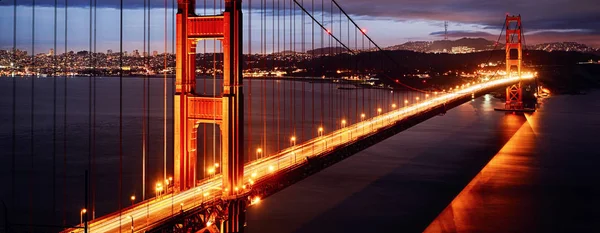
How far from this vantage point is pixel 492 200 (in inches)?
747

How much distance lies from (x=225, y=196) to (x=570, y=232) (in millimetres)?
9732

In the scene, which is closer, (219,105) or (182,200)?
(182,200)

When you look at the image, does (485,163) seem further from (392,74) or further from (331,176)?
(392,74)

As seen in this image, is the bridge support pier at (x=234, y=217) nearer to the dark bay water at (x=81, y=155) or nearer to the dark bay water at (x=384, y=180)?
the dark bay water at (x=81, y=155)

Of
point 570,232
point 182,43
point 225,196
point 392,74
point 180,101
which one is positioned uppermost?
point 392,74

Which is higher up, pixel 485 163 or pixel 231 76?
pixel 231 76

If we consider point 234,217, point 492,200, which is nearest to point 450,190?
point 492,200

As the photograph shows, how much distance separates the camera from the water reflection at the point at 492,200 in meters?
15.9

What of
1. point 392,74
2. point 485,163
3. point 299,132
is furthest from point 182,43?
point 392,74

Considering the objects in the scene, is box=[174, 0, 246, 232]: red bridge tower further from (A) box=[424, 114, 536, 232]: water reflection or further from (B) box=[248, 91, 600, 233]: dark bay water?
(A) box=[424, 114, 536, 232]: water reflection

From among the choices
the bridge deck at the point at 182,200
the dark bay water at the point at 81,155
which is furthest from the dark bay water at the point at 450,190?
the dark bay water at the point at 81,155

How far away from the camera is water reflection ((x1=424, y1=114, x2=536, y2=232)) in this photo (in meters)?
15.9

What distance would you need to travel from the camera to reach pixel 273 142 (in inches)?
1209

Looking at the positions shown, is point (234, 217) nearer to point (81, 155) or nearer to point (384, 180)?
point (384, 180)
